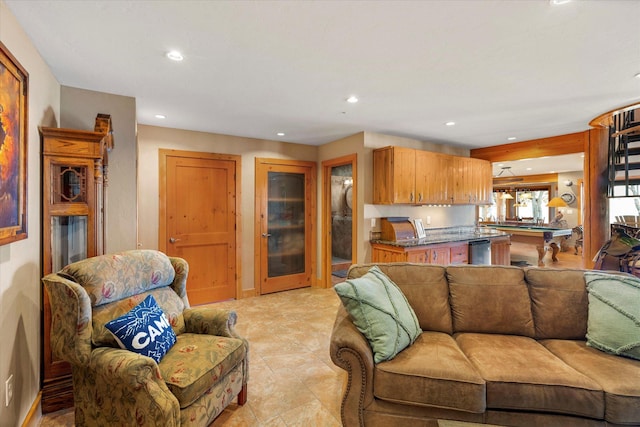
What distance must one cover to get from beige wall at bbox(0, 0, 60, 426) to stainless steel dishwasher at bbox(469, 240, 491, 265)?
16.4 feet

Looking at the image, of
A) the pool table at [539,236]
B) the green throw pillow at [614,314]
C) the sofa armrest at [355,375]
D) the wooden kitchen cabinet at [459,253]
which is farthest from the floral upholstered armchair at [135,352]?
Answer: the pool table at [539,236]

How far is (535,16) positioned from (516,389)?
2.00 metres

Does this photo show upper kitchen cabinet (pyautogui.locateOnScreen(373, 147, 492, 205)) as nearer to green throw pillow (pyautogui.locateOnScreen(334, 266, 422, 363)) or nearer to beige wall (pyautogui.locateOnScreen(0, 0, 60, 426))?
green throw pillow (pyautogui.locateOnScreen(334, 266, 422, 363))

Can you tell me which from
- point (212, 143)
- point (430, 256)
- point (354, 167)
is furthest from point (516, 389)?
point (212, 143)

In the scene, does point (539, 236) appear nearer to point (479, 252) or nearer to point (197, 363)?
point (479, 252)

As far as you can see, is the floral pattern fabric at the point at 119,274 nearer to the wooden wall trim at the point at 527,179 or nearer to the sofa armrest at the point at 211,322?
the sofa armrest at the point at 211,322

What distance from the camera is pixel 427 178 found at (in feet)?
14.7

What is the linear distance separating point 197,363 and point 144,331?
37cm

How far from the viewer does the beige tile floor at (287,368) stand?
192 centimetres

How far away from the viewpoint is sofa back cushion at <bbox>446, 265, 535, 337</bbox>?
6.84 ft

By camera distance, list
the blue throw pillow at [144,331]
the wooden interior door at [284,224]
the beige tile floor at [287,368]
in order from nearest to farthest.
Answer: the blue throw pillow at [144,331] < the beige tile floor at [287,368] < the wooden interior door at [284,224]

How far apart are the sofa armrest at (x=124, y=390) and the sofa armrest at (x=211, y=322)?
543mm

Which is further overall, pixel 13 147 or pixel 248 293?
pixel 248 293

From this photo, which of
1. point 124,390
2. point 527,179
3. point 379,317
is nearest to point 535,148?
point 379,317
